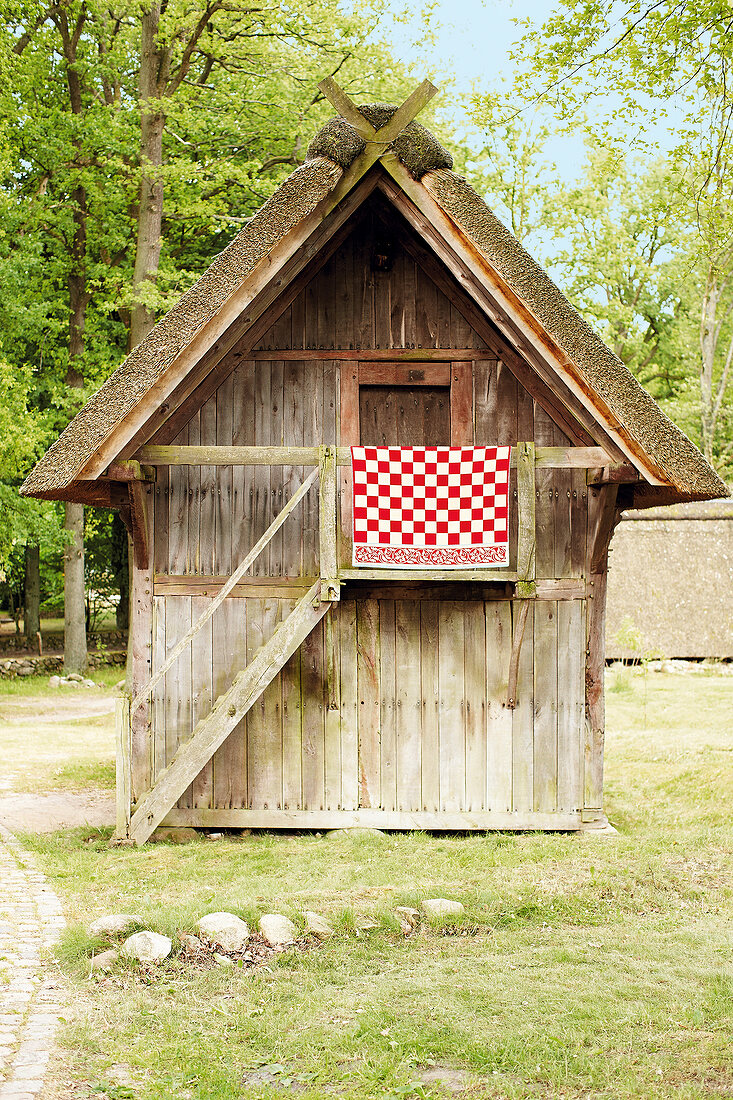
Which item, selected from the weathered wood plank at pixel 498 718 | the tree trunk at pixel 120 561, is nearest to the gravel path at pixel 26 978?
the weathered wood plank at pixel 498 718

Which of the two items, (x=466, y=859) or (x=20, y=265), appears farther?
(x=20, y=265)

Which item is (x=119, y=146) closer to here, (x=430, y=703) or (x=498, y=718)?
(x=430, y=703)

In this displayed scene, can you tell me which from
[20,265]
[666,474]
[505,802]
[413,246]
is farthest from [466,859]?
[20,265]

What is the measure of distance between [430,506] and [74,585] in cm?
1602

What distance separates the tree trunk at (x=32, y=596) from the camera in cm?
2755

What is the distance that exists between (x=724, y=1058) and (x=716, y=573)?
20.2 m

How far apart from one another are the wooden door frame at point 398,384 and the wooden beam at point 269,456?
0.65 m

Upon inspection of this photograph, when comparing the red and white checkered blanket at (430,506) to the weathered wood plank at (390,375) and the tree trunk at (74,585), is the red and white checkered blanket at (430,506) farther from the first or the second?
the tree trunk at (74,585)

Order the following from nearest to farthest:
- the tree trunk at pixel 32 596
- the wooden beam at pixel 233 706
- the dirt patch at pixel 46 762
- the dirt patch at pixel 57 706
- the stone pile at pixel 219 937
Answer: the stone pile at pixel 219 937 → the wooden beam at pixel 233 706 → the dirt patch at pixel 46 762 → the dirt patch at pixel 57 706 → the tree trunk at pixel 32 596

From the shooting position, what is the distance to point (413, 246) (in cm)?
939

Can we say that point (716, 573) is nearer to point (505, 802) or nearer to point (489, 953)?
point (505, 802)

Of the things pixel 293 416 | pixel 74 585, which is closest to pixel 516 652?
pixel 293 416

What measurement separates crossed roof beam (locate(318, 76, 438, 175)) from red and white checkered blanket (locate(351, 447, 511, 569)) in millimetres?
2439

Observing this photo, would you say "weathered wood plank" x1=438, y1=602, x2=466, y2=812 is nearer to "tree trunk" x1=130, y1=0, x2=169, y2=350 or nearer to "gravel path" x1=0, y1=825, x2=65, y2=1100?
"gravel path" x1=0, y1=825, x2=65, y2=1100
